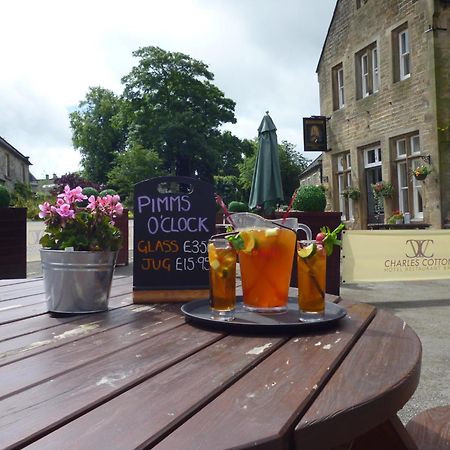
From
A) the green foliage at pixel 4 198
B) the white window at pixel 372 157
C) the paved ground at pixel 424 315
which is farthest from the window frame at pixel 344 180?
the green foliage at pixel 4 198

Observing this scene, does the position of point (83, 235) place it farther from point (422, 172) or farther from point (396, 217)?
point (396, 217)

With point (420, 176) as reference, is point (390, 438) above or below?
below

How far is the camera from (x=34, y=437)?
70 cm

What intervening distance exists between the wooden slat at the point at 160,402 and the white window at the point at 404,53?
1280cm

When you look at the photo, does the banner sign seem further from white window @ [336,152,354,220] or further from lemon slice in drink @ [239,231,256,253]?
white window @ [336,152,354,220]

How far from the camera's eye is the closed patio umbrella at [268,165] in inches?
281

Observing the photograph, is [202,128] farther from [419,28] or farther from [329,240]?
[329,240]

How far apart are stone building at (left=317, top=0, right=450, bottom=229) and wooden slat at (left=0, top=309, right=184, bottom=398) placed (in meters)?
10.9

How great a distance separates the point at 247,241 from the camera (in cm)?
138

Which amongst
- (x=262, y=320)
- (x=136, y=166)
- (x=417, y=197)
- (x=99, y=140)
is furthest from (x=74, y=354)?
(x=99, y=140)

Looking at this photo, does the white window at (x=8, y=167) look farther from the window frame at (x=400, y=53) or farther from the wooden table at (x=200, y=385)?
the wooden table at (x=200, y=385)

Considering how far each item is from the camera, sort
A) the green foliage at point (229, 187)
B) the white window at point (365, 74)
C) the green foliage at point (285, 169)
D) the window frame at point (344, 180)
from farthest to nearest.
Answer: the green foliage at point (229, 187)
the green foliage at point (285, 169)
the window frame at point (344, 180)
the white window at point (365, 74)

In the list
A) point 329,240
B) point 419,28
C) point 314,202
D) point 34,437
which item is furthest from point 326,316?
point 419,28

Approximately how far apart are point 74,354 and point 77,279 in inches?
17.3
